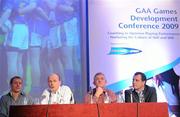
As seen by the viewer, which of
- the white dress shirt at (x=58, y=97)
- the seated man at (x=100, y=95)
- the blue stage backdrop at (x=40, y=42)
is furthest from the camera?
the blue stage backdrop at (x=40, y=42)

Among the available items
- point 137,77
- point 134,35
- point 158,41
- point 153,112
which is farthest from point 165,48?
point 153,112

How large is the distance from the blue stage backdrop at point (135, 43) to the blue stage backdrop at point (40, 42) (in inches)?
11.3

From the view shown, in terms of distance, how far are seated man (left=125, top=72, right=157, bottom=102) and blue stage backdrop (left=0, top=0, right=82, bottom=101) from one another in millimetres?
1586

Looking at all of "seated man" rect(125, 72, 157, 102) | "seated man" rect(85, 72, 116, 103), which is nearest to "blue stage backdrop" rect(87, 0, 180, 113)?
"seated man" rect(85, 72, 116, 103)

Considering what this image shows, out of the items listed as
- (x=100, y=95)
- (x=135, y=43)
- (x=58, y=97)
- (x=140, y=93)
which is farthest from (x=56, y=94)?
(x=135, y=43)

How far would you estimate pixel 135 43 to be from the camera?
5.16 metres

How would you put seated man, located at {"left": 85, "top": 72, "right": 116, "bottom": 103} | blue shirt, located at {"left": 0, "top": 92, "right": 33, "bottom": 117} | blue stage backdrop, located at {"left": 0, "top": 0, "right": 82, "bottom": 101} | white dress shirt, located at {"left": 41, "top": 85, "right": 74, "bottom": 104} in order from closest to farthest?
1. seated man, located at {"left": 85, "top": 72, "right": 116, "bottom": 103}
2. white dress shirt, located at {"left": 41, "top": 85, "right": 74, "bottom": 104}
3. blue shirt, located at {"left": 0, "top": 92, "right": 33, "bottom": 117}
4. blue stage backdrop, located at {"left": 0, "top": 0, "right": 82, "bottom": 101}

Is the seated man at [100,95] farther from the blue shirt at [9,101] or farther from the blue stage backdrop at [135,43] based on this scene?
the blue stage backdrop at [135,43]

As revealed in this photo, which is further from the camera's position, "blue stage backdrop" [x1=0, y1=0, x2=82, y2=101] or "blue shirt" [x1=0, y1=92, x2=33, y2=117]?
"blue stage backdrop" [x1=0, y1=0, x2=82, y2=101]

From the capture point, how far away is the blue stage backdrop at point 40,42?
4984mm

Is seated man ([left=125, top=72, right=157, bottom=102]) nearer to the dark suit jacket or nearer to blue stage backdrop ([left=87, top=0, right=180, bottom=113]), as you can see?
the dark suit jacket

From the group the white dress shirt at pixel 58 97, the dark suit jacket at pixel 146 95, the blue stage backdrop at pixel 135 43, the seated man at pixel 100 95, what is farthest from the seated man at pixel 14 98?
the blue stage backdrop at pixel 135 43

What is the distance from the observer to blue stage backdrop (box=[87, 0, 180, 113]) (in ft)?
16.6

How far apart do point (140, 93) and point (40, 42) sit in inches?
81.5
